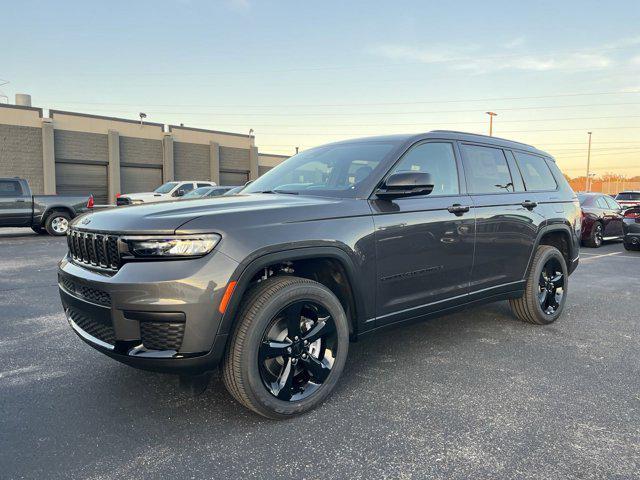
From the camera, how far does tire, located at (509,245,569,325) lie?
4.88m

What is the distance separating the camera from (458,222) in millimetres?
3938

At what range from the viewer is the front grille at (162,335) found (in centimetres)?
259

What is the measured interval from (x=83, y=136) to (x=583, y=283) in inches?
1219

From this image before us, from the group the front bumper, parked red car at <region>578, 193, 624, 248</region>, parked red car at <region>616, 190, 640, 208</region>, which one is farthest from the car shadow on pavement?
parked red car at <region>616, 190, 640, 208</region>

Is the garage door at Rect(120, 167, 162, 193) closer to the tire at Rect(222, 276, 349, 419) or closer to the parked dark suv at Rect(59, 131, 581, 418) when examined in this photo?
the parked dark suv at Rect(59, 131, 581, 418)

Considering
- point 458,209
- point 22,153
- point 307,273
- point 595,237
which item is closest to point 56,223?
point 307,273

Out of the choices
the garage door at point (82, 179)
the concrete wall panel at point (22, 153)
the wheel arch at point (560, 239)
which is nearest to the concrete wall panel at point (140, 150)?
the garage door at point (82, 179)

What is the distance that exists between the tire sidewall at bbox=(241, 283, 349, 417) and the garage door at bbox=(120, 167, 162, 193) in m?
33.0

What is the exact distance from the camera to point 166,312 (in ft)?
8.37

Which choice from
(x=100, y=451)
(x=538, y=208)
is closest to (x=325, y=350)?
(x=100, y=451)

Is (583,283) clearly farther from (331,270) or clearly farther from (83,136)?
(83,136)

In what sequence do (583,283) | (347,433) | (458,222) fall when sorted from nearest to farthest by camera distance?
(347,433)
(458,222)
(583,283)

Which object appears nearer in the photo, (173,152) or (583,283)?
(583,283)

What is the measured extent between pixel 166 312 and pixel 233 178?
38.3 meters
